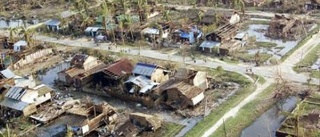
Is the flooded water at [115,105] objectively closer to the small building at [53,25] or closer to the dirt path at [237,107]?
the dirt path at [237,107]

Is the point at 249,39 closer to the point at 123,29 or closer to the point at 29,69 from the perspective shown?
the point at 123,29

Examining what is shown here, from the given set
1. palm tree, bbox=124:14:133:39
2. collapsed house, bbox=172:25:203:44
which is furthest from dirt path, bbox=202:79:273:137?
palm tree, bbox=124:14:133:39

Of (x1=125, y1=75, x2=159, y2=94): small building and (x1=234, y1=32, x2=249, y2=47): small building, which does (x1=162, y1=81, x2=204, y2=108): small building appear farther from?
(x1=234, y1=32, x2=249, y2=47): small building

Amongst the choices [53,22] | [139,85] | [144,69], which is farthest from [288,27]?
[53,22]

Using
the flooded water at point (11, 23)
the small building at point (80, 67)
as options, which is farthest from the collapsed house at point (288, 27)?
the flooded water at point (11, 23)

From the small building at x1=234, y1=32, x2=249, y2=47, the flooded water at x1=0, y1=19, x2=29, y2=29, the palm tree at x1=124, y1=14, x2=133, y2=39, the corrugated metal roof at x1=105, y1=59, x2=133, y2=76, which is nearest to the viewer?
the corrugated metal roof at x1=105, y1=59, x2=133, y2=76

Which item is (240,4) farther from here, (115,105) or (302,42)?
(115,105)
